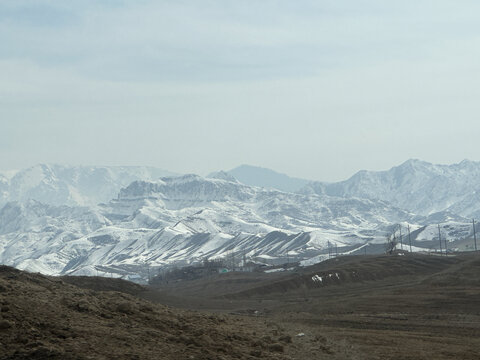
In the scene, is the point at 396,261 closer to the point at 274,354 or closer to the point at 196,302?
the point at 196,302

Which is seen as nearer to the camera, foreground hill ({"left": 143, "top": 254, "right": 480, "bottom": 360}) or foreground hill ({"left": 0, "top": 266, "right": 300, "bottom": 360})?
foreground hill ({"left": 0, "top": 266, "right": 300, "bottom": 360})

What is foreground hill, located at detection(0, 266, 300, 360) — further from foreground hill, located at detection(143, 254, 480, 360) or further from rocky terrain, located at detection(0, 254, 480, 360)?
foreground hill, located at detection(143, 254, 480, 360)

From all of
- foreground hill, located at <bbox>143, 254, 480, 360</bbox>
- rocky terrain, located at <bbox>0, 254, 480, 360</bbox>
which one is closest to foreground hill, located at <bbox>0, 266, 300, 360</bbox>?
rocky terrain, located at <bbox>0, 254, 480, 360</bbox>

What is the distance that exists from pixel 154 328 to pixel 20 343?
6301 millimetres

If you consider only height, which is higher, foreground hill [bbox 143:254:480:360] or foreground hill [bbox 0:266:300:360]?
foreground hill [bbox 0:266:300:360]

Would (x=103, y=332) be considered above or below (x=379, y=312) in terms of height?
above

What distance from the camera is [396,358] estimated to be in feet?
92.8

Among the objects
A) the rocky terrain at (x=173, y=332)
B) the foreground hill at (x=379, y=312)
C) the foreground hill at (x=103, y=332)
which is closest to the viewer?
the foreground hill at (x=103, y=332)

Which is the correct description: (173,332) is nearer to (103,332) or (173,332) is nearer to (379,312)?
(103,332)

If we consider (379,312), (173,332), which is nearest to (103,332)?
Answer: (173,332)

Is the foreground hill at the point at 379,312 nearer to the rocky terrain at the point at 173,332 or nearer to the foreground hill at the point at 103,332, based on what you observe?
the rocky terrain at the point at 173,332

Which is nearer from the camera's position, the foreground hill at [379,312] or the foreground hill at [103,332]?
the foreground hill at [103,332]

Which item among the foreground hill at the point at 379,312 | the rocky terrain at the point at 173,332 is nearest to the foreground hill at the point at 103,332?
the rocky terrain at the point at 173,332

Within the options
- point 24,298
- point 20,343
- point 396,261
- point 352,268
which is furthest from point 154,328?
point 396,261
